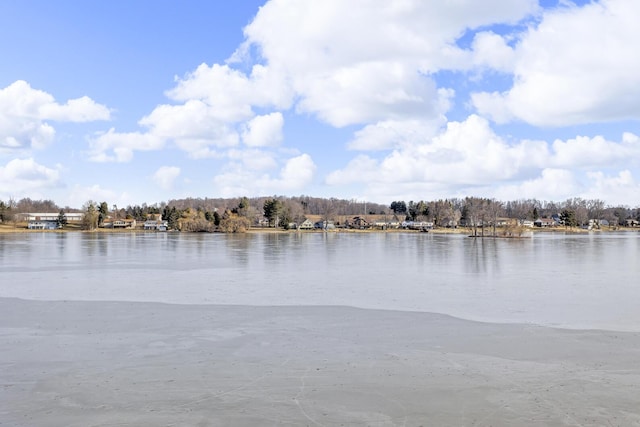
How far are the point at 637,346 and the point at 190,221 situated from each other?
321ft

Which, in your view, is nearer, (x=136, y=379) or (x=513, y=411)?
(x=513, y=411)

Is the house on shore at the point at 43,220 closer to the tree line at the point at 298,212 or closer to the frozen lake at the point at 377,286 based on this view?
the tree line at the point at 298,212

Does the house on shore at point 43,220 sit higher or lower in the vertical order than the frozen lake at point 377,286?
higher

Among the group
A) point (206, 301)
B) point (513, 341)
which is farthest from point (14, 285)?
point (513, 341)

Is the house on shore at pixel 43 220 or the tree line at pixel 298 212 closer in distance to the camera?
the tree line at pixel 298 212

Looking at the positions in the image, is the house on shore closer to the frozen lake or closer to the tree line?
the tree line

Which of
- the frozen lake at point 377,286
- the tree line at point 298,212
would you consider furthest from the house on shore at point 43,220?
the frozen lake at point 377,286

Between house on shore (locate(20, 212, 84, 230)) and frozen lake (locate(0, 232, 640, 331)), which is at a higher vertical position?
house on shore (locate(20, 212, 84, 230))

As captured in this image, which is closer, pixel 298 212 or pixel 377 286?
pixel 377 286

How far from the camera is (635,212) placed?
6452 inches

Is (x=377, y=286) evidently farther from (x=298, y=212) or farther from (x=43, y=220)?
(x=43, y=220)

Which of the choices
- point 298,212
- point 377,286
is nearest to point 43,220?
point 298,212

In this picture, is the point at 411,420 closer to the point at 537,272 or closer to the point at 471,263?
the point at 537,272

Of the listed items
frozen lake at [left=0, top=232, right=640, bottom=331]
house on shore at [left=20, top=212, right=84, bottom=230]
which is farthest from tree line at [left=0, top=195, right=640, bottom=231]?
frozen lake at [left=0, top=232, right=640, bottom=331]
